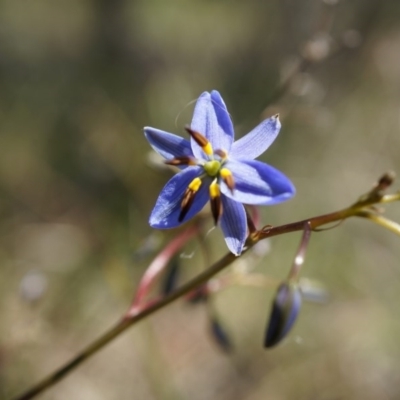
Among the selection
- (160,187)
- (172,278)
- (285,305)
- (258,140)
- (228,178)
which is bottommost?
(160,187)

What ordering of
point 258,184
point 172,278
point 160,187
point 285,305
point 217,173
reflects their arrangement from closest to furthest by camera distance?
point 258,184 → point 217,173 → point 285,305 → point 172,278 → point 160,187

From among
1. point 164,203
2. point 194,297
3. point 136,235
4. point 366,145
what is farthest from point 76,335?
point 366,145

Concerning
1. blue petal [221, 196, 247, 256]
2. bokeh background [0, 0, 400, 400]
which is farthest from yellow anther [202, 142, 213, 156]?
bokeh background [0, 0, 400, 400]

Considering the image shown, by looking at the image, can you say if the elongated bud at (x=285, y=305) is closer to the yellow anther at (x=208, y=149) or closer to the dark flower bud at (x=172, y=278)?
the yellow anther at (x=208, y=149)

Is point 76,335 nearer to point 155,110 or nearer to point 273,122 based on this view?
point 155,110

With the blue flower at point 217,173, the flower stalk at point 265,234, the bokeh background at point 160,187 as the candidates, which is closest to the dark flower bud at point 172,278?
the flower stalk at point 265,234

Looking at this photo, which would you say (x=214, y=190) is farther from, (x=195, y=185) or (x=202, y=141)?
(x=202, y=141)

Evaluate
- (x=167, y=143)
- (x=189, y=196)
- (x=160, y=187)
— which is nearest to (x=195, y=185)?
(x=189, y=196)
